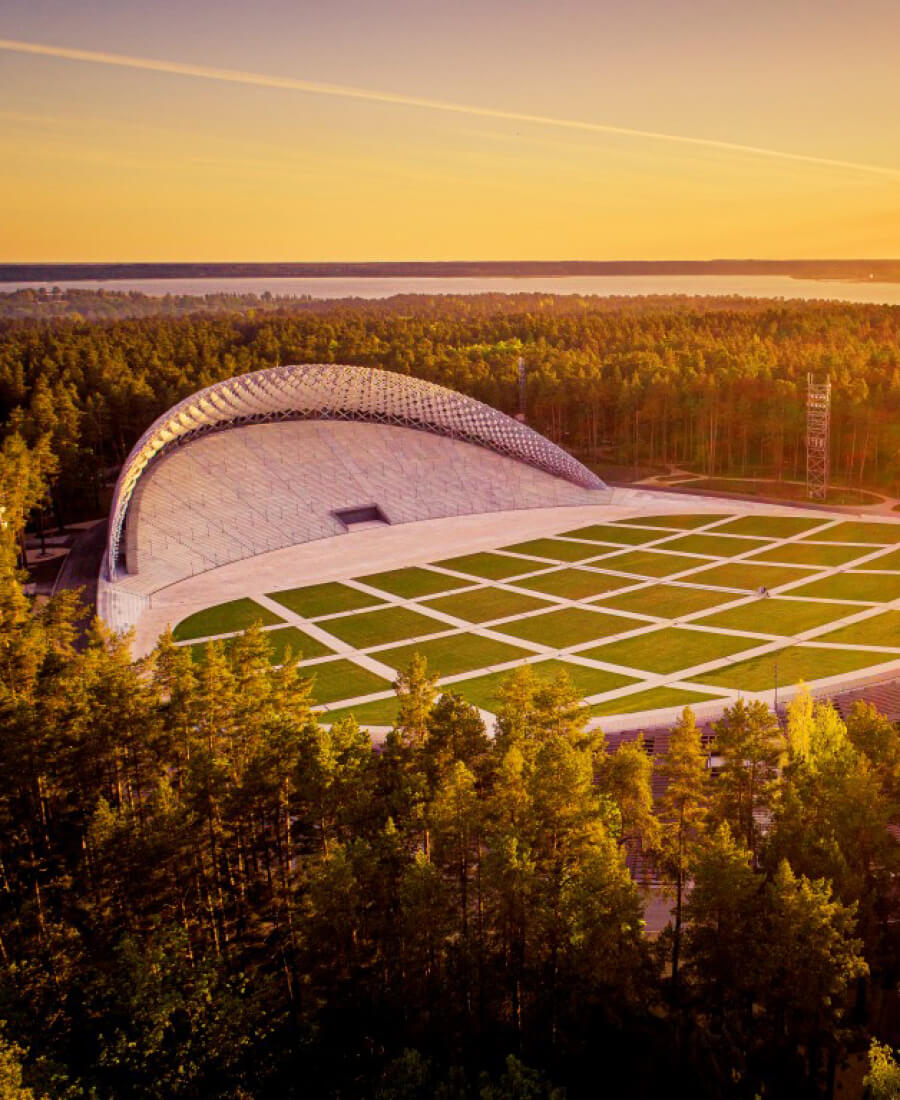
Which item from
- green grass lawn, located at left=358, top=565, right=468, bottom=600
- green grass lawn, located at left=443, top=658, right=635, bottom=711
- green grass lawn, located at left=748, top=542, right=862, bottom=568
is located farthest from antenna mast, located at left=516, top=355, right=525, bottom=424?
green grass lawn, located at left=443, top=658, right=635, bottom=711

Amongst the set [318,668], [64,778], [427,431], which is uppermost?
[427,431]

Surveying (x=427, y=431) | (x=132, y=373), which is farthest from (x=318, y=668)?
(x=132, y=373)

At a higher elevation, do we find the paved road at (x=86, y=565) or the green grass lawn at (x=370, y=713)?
the paved road at (x=86, y=565)

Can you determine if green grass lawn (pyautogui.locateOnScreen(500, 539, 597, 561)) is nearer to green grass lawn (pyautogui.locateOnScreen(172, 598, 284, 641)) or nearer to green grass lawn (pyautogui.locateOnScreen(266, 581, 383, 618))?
green grass lawn (pyautogui.locateOnScreen(266, 581, 383, 618))

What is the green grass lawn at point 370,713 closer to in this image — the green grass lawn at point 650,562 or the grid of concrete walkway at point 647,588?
the grid of concrete walkway at point 647,588

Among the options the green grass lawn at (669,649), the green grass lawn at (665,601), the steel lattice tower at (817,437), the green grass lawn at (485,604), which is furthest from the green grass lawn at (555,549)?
the steel lattice tower at (817,437)

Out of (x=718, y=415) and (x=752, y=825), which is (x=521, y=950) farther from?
(x=718, y=415)
